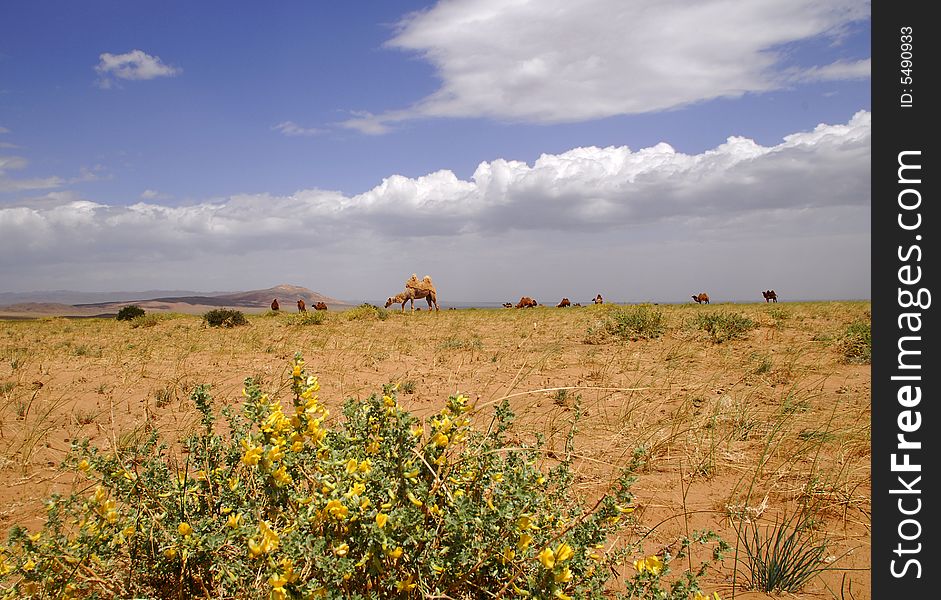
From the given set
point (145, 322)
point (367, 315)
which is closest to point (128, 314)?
point (145, 322)

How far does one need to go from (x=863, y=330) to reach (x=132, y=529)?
10.6m

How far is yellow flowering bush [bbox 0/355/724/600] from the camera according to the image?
176 cm

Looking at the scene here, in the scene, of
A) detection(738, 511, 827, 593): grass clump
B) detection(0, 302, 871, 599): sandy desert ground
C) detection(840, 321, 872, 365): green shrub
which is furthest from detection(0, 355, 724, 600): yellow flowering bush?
detection(840, 321, 872, 365): green shrub

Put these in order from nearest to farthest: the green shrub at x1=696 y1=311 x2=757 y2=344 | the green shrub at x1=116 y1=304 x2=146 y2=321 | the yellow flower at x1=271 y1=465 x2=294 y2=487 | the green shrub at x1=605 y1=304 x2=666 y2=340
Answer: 1. the yellow flower at x1=271 y1=465 x2=294 y2=487
2. the green shrub at x1=696 y1=311 x2=757 y2=344
3. the green shrub at x1=605 y1=304 x2=666 y2=340
4. the green shrub at x1=116 y1=304 x2=146 y2=321

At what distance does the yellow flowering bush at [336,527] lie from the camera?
5.78 ft

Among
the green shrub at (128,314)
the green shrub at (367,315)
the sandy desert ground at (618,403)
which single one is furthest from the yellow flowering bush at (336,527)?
the green shrub at (128,314)

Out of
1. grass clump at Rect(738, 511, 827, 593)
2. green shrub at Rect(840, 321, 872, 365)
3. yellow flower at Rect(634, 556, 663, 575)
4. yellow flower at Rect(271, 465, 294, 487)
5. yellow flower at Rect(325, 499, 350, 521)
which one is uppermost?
yellow flower at Rect(271, 465, 294, 487)

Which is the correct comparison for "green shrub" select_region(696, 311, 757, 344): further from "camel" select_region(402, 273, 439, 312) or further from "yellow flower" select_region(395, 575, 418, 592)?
"camel" select_region(402, 273, 439, 312)

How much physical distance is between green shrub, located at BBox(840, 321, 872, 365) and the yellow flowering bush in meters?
7.84

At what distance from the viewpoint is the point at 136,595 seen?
2.15m

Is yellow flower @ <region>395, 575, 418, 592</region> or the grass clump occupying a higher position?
yellow flower @ <region>395, 575, 418, 592</region>

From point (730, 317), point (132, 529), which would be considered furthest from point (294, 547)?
point (730, 317)

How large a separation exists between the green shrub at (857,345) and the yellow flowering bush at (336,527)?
309 inches

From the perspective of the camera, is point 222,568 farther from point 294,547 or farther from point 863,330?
point 863,330
